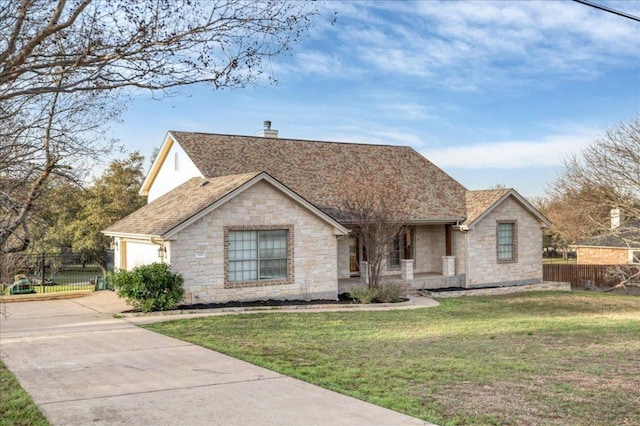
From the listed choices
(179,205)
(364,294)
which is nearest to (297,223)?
(364,294)

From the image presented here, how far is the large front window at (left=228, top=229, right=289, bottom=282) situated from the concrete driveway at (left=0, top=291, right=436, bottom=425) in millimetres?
5658

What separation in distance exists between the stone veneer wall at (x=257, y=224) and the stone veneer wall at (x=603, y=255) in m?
24.8

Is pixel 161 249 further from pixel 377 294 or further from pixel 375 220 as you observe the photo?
pixel 375 220

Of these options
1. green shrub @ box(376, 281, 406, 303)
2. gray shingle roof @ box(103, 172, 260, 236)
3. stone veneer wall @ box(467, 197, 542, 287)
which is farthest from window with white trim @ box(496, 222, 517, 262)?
gray shingle roof @ box(103, 172, 260, 236)

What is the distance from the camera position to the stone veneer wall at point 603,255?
124 feet

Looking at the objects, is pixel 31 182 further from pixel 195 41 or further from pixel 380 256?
pixel 380 256

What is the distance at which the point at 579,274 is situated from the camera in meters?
32.2

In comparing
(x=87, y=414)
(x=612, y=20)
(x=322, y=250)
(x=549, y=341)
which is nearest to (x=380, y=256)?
(x=322, y=250)

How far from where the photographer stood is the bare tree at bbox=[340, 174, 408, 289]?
21125mm

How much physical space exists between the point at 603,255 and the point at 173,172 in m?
28.5

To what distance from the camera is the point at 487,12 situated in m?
14.4

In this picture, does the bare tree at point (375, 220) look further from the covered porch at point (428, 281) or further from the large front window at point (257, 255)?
the large front window at point (257, 255)

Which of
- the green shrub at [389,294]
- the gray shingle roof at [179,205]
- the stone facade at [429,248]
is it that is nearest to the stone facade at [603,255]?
→ the stone facade at [429,248]

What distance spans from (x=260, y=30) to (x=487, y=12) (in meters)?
9.56
